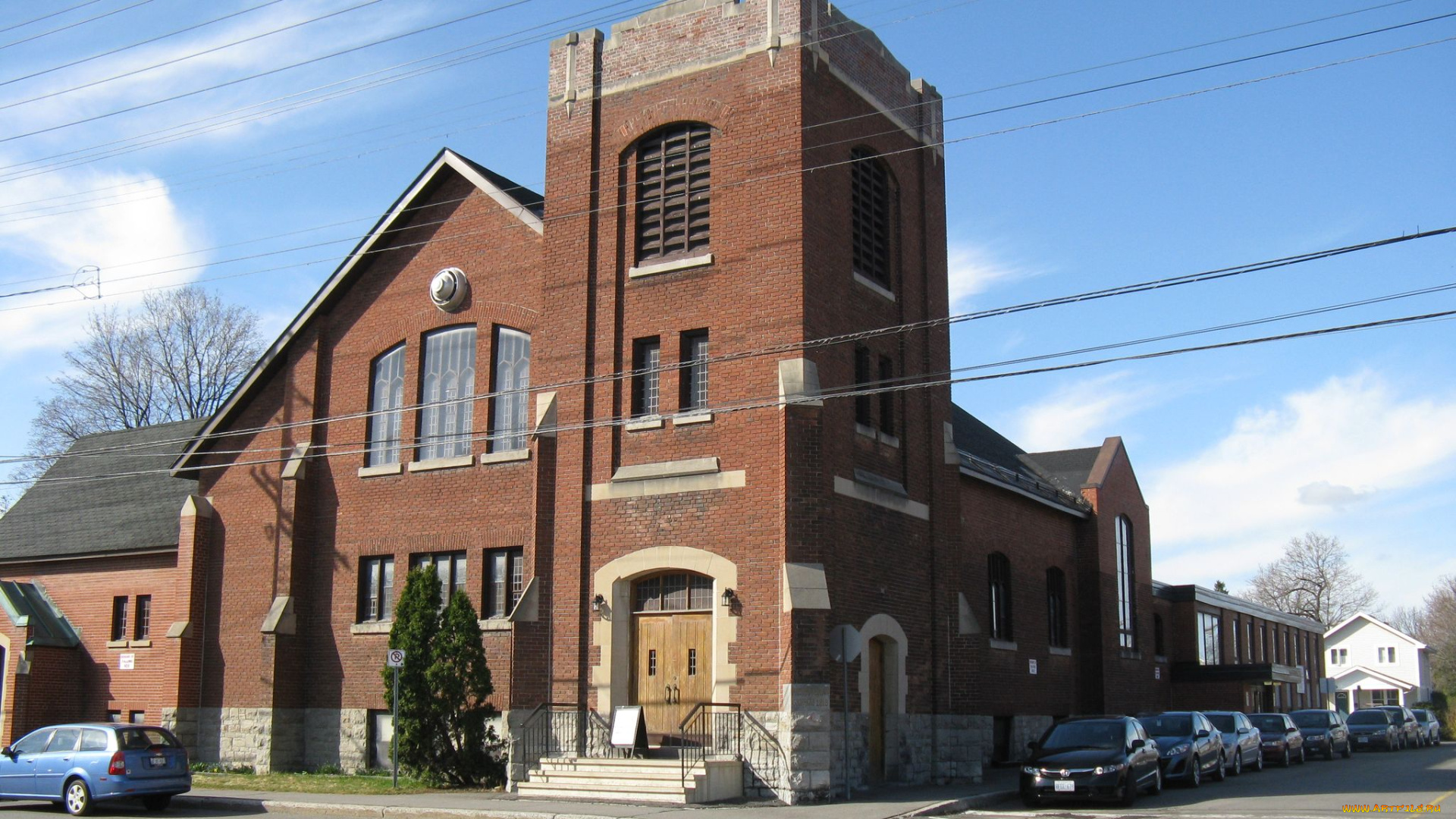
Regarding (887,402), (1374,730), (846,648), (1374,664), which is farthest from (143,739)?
(1374,664)

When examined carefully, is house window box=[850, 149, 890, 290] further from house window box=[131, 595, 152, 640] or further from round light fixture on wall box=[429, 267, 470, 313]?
house window box=[131, 595, 152, 640]

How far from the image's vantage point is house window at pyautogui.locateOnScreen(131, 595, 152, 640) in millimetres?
29766

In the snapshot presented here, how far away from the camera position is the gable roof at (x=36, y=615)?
29.8 metres

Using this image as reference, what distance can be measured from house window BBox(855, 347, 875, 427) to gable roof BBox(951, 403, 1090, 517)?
419cm

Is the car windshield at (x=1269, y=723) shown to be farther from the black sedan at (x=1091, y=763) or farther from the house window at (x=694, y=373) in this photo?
the house window at (x=694, y=373)

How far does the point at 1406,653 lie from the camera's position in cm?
8856

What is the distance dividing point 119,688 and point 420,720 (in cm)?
1148

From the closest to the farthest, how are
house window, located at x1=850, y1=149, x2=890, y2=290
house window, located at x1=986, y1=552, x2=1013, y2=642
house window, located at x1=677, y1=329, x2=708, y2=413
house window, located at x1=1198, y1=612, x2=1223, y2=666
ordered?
1. house window, located at x1=677, y1=329, x2=708, y2=413
2. house window, located at x1=850, y1=149, x2=890, y2=290
3. house window, located at x1=986, y1=552, x2=1013, y2=642
4. house window, located at x1=1198, y1=612, x2=1223, y2=666

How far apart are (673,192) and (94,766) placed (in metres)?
12.8

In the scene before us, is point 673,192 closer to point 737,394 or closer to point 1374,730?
point 737,394

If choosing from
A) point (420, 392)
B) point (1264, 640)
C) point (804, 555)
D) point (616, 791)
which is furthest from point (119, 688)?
point (1264, 640)

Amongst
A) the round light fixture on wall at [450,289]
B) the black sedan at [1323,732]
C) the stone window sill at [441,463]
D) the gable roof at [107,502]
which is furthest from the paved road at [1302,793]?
the gable roof at [107,502]

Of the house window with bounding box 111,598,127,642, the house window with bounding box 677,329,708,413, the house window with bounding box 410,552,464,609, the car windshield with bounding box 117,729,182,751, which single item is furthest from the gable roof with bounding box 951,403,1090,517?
the house window with bounding box 111,598,127,642

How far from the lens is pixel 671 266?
22.1 meters
